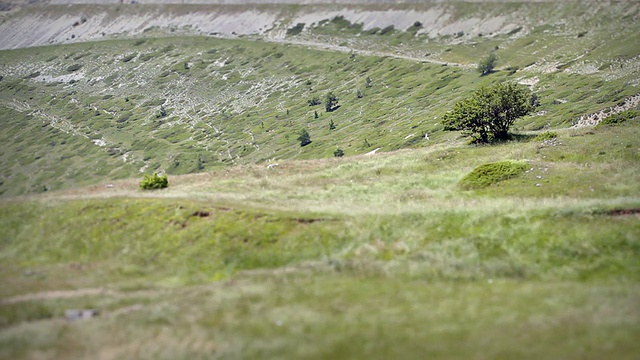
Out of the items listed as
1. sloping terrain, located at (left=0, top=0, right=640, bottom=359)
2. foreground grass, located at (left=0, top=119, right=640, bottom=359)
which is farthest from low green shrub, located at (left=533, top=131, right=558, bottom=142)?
foreground grass, located at (left=0, top=119, right=640, bottom=359)

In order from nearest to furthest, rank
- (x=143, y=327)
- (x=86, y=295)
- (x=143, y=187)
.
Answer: (x=143, y=327) → (x=86, y=295) → (x=143, y=187)

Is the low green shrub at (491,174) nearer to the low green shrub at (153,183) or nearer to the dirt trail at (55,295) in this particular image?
the low green shrub at (153,183)

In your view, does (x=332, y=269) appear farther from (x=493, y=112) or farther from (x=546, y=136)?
(x=546, y=136)

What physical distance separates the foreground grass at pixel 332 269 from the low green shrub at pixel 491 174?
109 cm

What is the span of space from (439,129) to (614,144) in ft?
395

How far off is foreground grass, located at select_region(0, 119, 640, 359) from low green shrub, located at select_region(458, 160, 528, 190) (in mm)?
1088

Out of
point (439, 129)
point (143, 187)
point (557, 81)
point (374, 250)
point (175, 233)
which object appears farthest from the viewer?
point (557, 81)

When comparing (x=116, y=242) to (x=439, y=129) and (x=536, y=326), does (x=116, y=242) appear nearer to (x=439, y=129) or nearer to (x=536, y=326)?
(x=536, y=326)

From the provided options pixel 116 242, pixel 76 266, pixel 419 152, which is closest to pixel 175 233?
pixel 116 242

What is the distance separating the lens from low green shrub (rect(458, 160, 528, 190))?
5669 cm

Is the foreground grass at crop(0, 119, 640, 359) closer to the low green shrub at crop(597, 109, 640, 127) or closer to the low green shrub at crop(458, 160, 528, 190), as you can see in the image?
the low green shrub at crop(458, 160, 528, 190)

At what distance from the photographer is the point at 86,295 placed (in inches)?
1315

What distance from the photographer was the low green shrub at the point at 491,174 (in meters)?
56.7

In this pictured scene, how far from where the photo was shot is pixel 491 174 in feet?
189
